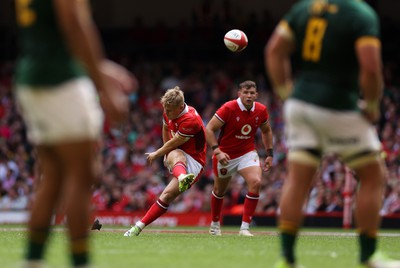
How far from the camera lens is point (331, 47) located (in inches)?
309

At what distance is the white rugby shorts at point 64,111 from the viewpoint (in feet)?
21.7

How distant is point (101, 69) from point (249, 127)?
875 cm

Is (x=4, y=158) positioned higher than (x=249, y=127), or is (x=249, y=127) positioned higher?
(x=249, y=127)

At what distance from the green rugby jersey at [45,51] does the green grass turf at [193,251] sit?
241 cm

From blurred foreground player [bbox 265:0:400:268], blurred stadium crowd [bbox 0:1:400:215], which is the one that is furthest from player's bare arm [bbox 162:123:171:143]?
blurred foreground player [bbox 265:0:400:268]

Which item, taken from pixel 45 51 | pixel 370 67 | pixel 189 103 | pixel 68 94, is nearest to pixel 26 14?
pixel 45 51

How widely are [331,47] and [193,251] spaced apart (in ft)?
11.5

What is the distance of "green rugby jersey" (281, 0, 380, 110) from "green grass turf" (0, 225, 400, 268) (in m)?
1.74

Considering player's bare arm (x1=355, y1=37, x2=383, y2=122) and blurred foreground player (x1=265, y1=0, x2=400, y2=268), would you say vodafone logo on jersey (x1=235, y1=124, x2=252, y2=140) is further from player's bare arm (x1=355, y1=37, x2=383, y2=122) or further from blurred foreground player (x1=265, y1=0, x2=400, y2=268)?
player's bare arm (x1=355, y1=37, x2=383, y2=122)

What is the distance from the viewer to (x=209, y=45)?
97.6ft

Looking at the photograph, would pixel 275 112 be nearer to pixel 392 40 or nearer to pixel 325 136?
pixel 392 40

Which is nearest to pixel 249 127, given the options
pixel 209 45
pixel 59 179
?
pixel 59 179

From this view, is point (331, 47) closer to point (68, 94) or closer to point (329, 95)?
point (329, 95)

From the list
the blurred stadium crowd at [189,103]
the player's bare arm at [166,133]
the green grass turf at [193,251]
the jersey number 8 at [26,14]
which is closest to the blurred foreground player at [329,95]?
the green grass turf at [193,251]
